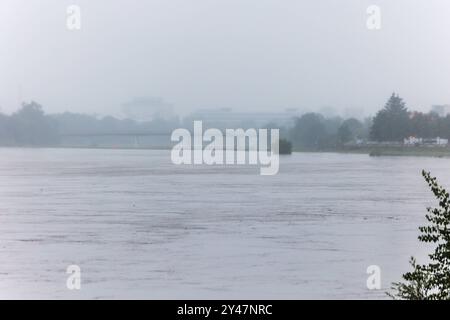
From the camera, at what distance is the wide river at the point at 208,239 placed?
7.88 m

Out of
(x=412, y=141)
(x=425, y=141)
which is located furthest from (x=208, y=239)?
(x=425, y=141)

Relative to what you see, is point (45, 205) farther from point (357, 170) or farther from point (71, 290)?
point (357, 170)

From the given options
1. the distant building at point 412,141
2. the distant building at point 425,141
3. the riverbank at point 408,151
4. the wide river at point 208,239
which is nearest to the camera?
the wide river at point 208,239

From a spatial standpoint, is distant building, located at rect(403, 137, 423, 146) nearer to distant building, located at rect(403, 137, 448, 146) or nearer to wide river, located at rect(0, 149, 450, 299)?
distant building, located at rect(403, 137, 448, 146)

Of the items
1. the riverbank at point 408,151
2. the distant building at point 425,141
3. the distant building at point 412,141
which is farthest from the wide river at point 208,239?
the distant building at point 425,141

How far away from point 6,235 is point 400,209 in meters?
7.57

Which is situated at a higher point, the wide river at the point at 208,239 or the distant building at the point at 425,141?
the distant building at the point at 425,141

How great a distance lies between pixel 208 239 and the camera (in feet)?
37.0

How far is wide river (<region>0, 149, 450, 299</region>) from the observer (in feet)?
25.9

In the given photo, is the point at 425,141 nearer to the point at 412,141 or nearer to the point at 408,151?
the point at 412,141

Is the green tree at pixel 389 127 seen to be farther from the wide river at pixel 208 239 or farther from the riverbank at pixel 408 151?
the wide river at pixel 208 239

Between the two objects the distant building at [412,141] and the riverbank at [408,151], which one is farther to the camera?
the distant building at [412,141]

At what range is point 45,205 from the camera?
55.8 feet
